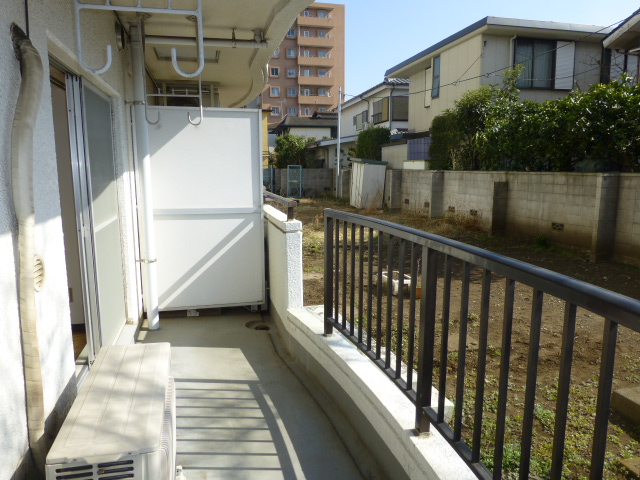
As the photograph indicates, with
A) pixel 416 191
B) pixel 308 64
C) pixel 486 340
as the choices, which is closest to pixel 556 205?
pixel 416 191

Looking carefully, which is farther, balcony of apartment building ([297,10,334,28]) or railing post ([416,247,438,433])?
balcony of apartment building ([297,10,334,28])

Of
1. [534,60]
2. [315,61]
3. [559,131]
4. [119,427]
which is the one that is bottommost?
[119,427]

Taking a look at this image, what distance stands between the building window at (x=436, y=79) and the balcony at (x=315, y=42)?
36.1 m

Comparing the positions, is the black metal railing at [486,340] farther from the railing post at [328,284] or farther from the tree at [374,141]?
the tree at [374,141]

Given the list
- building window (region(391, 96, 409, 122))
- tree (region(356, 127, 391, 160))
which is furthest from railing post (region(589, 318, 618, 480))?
building window (region(391, 96, 409, 122))

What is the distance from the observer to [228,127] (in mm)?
4117

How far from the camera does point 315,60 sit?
49750 millimetres

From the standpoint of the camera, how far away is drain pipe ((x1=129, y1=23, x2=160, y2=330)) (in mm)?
3615

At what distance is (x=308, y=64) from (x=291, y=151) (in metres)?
28.8

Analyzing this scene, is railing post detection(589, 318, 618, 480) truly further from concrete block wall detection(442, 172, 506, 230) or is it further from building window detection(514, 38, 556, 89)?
building window detection(514, 38, 556, 89)

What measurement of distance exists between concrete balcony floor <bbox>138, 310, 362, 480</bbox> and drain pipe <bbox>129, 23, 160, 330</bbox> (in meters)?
0.32

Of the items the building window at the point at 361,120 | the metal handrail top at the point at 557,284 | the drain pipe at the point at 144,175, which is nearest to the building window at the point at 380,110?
the building window at the point at 361,120

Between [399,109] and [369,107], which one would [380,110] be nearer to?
[399,109]

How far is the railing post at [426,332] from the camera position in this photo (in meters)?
1.63
